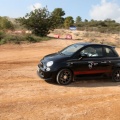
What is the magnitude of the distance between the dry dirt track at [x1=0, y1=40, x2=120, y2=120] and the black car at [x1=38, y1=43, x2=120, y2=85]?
1.22ft

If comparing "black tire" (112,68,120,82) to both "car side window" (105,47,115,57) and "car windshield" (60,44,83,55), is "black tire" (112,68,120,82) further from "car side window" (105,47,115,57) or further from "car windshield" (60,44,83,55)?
"car windshield" (60,44,83,55)

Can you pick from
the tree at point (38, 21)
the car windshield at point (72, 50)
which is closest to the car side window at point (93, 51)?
the car windshield at point (72, 50)

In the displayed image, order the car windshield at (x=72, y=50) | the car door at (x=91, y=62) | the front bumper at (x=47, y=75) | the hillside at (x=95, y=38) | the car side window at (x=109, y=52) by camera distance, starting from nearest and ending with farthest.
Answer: the front bumper at (x=47, y=75) < the car door at (x=91, y=62) < the car windshield at (x=72, y=50) < the car side window at (x=109, y=52) < the hillside at (x=95, y=38)

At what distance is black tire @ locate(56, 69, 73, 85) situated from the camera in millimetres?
9622

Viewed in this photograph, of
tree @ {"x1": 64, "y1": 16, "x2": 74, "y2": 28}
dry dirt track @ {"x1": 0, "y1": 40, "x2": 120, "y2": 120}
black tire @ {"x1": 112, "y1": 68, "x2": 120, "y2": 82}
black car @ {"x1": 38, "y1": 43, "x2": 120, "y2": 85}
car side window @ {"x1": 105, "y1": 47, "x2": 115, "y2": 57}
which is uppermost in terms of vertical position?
tree @ {"x1": 64, "y1": 16, "x2": 74, "y2": 28}

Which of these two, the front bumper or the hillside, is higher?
the hillside

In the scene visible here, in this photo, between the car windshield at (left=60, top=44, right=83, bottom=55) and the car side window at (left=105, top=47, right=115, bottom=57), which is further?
the car side window at (left=105, top=47, right=115, bottom=57)

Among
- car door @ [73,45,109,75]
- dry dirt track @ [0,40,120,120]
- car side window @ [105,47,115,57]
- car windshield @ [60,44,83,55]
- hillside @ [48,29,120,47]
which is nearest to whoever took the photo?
dry dirt track @ [0,40,120,120]

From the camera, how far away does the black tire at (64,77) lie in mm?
9622

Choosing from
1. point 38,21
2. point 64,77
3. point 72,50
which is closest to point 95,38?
point 38,21

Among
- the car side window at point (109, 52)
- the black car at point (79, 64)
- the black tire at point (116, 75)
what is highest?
the car side window at point (109, 52)

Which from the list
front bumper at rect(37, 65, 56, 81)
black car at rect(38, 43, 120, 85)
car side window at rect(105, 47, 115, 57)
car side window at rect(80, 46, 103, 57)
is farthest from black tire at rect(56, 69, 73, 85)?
car side window at rect(105, 47, 115, 57)

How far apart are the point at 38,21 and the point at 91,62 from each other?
1926 cm

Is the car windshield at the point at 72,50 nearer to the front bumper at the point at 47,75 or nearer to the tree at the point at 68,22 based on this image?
the front bumper at the point at 47,75
